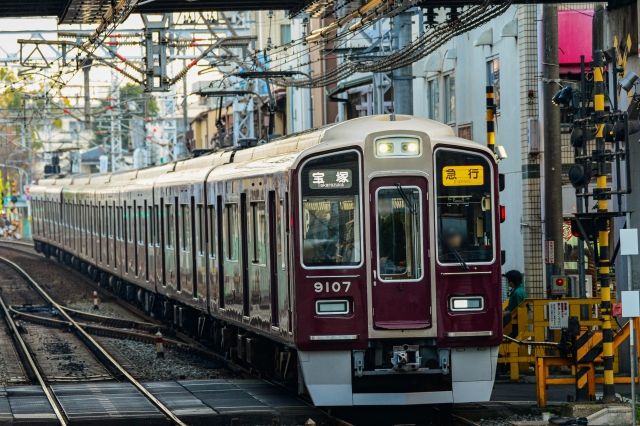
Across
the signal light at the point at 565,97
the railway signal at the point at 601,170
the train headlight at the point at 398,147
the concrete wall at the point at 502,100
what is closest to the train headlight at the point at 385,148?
the train headlight at the point at 398,147

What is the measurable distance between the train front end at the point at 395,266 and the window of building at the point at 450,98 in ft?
45.6

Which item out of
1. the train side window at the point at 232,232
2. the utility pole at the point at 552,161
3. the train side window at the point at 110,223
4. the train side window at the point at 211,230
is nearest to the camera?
the train side window at the point at 232,232

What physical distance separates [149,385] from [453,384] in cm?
489

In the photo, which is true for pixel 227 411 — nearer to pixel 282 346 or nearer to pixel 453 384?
pixel 282 346

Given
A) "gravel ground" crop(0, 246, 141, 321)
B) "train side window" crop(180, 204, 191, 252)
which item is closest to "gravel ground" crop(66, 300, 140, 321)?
"gravel ground" crop(0, 246, 141, 321)

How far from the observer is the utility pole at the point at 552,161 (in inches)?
626

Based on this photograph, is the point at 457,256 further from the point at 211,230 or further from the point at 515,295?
the point at 211,230

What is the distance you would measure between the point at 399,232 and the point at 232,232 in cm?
409

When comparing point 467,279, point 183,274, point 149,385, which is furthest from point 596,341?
point 183,274

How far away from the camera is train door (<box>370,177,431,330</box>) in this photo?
1140 cm

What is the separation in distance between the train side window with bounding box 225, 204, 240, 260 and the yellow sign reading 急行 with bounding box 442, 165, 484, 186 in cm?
379

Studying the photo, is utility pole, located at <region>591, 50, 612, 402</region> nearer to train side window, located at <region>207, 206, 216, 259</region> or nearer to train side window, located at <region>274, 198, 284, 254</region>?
train side window, located at <region>274, 198, 284, 254</region>

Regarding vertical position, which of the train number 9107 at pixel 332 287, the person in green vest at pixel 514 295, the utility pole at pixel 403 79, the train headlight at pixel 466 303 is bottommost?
the person in green vest at pixel 514 295

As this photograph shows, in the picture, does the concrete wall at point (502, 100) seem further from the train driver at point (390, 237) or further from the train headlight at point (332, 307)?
the train headlight at point (332, 307)
